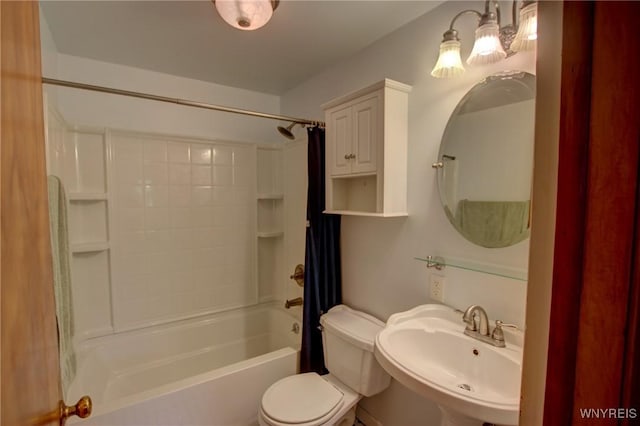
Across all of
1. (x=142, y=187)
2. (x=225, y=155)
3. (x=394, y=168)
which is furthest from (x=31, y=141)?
(x=225, y=155)

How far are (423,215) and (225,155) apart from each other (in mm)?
1777

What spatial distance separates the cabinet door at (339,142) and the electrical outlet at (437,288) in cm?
75

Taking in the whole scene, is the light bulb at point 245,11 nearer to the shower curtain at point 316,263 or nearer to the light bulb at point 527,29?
the shower curtain at point 316,263

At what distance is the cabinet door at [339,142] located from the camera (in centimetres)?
176

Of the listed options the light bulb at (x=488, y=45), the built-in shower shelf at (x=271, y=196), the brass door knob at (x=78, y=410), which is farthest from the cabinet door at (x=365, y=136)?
the brass door knob at (x=78, y=410)

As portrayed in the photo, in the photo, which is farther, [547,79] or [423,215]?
[423,215]

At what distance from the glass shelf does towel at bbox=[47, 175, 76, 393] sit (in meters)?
1.86

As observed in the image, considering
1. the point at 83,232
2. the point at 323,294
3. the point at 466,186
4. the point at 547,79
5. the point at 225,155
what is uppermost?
the point at 225,155

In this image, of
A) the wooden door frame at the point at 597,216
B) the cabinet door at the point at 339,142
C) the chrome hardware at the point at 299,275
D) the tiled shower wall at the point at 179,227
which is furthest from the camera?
the chrome hardware at the point at 299,275

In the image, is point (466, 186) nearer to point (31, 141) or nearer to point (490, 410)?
point (490, 410)

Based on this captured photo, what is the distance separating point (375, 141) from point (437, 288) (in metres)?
0.82

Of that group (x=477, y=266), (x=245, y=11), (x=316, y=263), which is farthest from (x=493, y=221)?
(x=245, y=11)

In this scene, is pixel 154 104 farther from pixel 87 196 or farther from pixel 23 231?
pixel 23 231

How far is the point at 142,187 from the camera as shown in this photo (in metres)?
2.29
